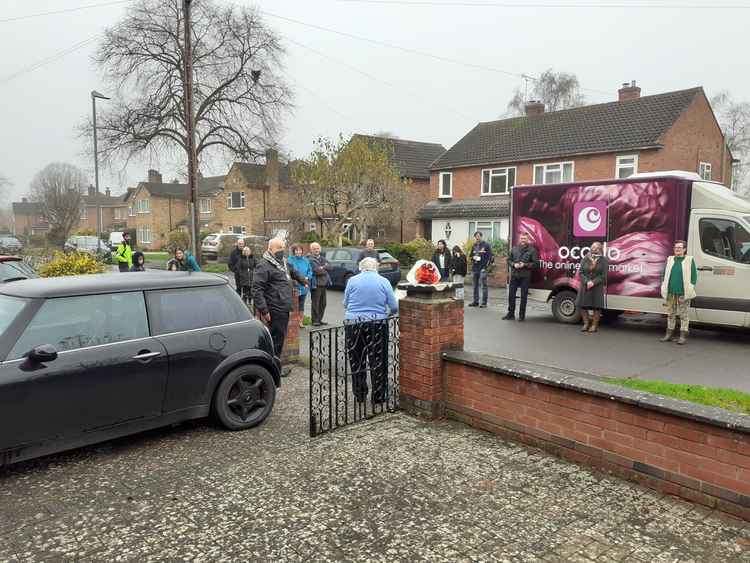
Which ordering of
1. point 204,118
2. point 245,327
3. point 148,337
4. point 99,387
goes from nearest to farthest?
point 99,387 → point 148,337 → point 245,327 → point 204,118

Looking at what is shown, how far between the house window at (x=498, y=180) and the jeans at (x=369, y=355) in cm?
2501

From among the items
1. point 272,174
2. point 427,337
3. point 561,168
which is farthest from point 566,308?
point 272,174

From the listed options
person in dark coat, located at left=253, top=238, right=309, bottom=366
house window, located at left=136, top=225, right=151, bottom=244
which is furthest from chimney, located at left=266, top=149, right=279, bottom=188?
person in dark coat, located at left=253, top=238, right=309, bottom=366

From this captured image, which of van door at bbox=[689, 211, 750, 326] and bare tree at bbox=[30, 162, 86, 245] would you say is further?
bare tree at bbox=[30, 162, 86, 245]

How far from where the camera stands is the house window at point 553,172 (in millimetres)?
27359

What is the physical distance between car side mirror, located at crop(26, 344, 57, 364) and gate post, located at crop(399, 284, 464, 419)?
309 cm

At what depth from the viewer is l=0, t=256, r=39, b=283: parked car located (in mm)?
11000

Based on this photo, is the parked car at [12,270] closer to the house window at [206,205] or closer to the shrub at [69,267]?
the shrub at [69,267]

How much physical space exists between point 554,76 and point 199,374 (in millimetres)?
51626

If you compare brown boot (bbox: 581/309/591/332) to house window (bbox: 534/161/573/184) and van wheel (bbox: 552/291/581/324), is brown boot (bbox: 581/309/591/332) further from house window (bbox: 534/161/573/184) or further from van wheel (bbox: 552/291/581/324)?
house window (bbox: 534/161/573/184)

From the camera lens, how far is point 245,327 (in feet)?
18.3

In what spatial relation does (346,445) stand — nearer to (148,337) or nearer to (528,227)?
(148,337)

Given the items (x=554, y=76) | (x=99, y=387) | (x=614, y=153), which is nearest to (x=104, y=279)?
(x=99, y=387)

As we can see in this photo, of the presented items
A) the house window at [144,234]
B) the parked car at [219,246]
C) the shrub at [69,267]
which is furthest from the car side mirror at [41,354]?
the house window at [144,234]
